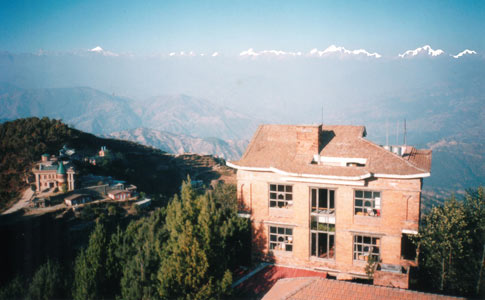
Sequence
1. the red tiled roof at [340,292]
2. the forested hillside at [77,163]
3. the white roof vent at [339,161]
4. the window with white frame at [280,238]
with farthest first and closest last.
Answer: the forested hillside at [77,163]
the window with white frame at [280,238]
the white roof vent at [339,161]
the red tiled roof at [340,292]

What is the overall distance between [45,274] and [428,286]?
84.6 feet

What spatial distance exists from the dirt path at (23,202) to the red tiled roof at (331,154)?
145ft

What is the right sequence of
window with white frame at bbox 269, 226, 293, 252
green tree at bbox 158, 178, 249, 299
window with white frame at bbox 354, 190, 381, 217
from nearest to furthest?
green tree at bbox 158, 178, 249, 299 → window with white frame at bbox 354, 190, 381, 217 → window with white frame at bbox 269, 226, 293, 252

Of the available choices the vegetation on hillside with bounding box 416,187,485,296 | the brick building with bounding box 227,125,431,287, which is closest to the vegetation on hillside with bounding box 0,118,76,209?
the brick building with bounding box 227,125,431,287

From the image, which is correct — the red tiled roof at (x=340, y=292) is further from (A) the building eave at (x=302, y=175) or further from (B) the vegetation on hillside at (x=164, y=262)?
(A) the building eave at (x=302, y=175)

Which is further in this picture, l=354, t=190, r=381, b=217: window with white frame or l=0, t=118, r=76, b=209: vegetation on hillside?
l=0, t=118, r=76, b=209: vegetation on hillside

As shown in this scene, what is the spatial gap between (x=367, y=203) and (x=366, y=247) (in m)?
3.13

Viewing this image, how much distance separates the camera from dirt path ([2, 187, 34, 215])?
5359cm

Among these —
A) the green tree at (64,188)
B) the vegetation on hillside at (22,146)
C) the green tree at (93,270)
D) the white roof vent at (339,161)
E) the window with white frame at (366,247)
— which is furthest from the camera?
the vegetation on hillside at (22,146)

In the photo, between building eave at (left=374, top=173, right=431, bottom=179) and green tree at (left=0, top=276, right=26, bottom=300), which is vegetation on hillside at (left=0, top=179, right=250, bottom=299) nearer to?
green tree at (left=0, top=276, right=26, bottom=300)

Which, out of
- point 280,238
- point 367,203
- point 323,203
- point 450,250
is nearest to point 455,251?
point 450,250

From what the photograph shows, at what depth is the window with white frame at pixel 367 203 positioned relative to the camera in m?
23.6

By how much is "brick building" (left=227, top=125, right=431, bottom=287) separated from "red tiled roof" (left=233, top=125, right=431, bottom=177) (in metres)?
0.07

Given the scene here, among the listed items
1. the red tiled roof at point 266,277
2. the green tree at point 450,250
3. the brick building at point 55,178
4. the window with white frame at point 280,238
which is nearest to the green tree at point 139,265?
the red tiled roof at point 266,277
